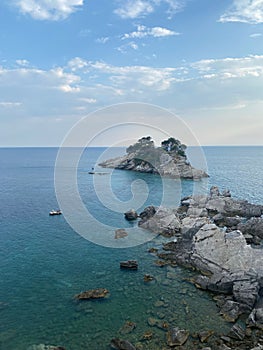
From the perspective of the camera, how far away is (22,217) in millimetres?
55312

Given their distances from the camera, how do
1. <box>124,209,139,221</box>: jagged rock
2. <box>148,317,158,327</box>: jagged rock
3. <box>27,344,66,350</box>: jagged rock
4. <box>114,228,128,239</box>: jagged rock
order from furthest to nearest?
<box>124,209,139,221</box>: jagged rock < <box>114,228,128,239</box>: jagged rock < <box>148,317,158,327</box>: jagged rock < <box>27,344,66,350</box>: jagged rock

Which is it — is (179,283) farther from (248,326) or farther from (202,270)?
(248,326)

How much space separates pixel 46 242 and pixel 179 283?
2110cm

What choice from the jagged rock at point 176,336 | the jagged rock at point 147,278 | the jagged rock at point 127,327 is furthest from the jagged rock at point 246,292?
the jagged rock at point 127,327

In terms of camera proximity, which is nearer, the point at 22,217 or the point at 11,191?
the point at 22,217

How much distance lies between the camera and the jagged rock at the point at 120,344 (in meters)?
20.5

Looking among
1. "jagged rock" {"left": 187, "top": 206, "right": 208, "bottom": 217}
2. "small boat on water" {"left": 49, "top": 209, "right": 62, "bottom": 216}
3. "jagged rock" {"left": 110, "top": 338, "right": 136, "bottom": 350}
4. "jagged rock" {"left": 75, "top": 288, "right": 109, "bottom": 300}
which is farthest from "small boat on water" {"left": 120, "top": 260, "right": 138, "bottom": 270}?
"small boat on water" {"left": 49, "top": 209, "right": 62, "bottom": 216}

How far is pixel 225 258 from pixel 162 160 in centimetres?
8672

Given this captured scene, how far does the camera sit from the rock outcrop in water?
83.9 feet

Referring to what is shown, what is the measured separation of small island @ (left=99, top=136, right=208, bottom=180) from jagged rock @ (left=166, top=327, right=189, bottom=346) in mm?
87273

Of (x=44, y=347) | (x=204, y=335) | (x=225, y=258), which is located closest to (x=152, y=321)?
(x=204, y=335)

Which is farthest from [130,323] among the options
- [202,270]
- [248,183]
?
[248,183]

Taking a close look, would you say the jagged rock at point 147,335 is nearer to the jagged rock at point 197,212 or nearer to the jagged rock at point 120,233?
the jagged rock at point 120,233

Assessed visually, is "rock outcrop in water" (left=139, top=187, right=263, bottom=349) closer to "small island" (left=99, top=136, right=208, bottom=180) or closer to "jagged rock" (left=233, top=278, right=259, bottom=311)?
"jagged rock" (left=233, top=278, right=259, bottom=311)
